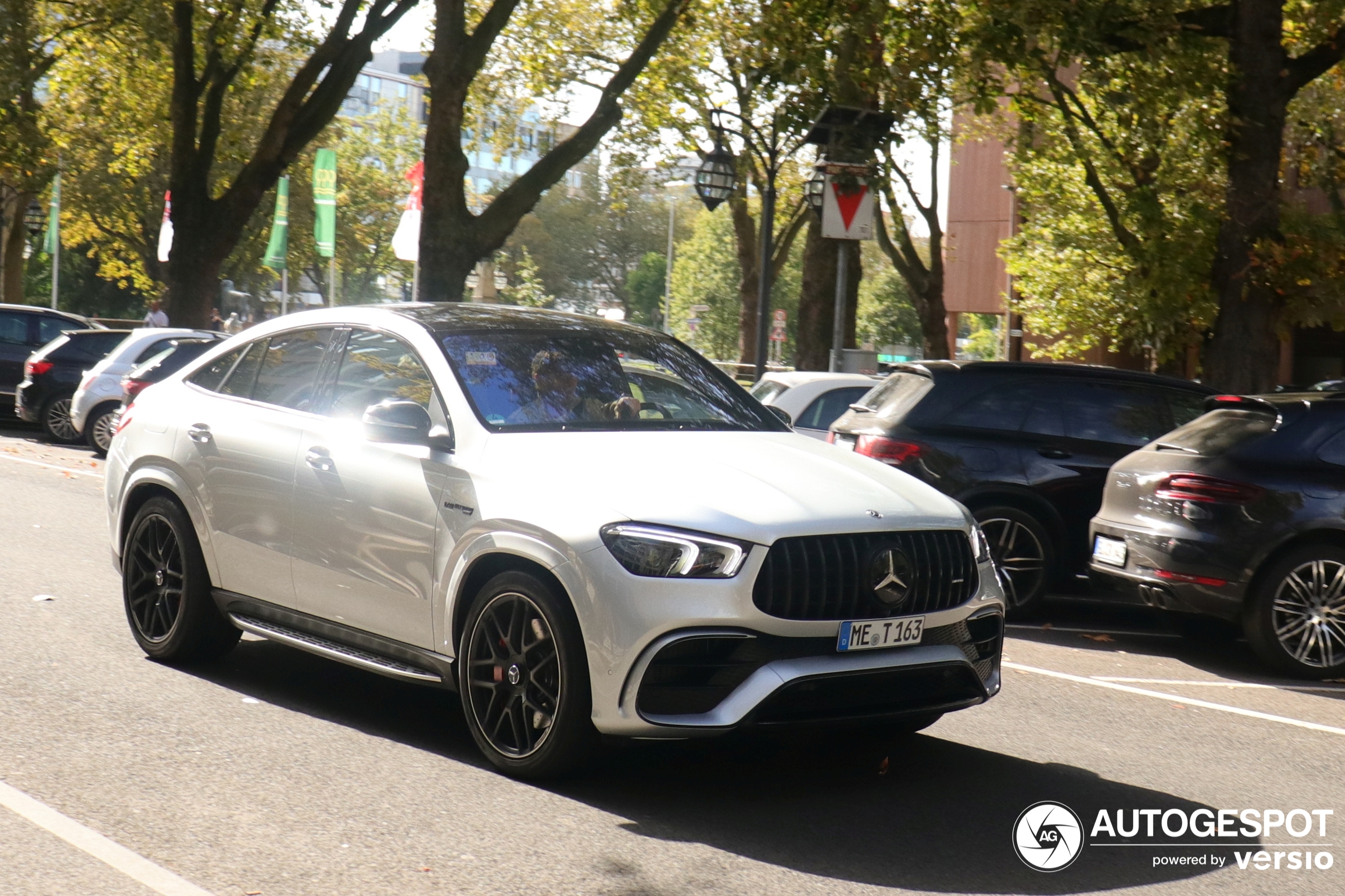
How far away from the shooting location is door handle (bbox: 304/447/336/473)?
251 inches

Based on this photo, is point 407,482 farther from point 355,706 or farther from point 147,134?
point 147,134

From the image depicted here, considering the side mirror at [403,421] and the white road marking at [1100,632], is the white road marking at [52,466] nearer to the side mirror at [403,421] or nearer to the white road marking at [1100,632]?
the white road marking at [1100,632]

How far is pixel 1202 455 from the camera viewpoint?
899 cm

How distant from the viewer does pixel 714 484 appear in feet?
17.5

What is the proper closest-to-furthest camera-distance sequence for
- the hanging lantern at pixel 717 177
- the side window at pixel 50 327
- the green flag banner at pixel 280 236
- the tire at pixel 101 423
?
the tire at pixel 101 423 < the hanging lantern at pixel 717 177 < the side window at pixel 50 327 < the green flag banner at pixel 280 236

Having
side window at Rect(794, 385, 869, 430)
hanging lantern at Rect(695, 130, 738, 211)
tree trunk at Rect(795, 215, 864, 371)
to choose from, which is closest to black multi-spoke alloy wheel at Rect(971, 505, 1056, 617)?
side window at Rect(794, 385, 869, 430)

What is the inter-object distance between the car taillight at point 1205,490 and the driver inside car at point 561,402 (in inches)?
158

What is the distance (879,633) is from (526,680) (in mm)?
1255

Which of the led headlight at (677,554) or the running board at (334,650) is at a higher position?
the led headlight at (677,554)

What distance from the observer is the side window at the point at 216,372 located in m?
7.43

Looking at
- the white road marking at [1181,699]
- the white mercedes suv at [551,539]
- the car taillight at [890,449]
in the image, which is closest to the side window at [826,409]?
the car taillight at [890,449]

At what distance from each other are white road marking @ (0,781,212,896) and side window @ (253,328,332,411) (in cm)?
217

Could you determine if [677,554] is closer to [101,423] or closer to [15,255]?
[101,423]

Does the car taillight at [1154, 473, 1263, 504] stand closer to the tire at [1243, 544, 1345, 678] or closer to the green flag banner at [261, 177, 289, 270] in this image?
the tire at [1243, 544, 1345, 678]
